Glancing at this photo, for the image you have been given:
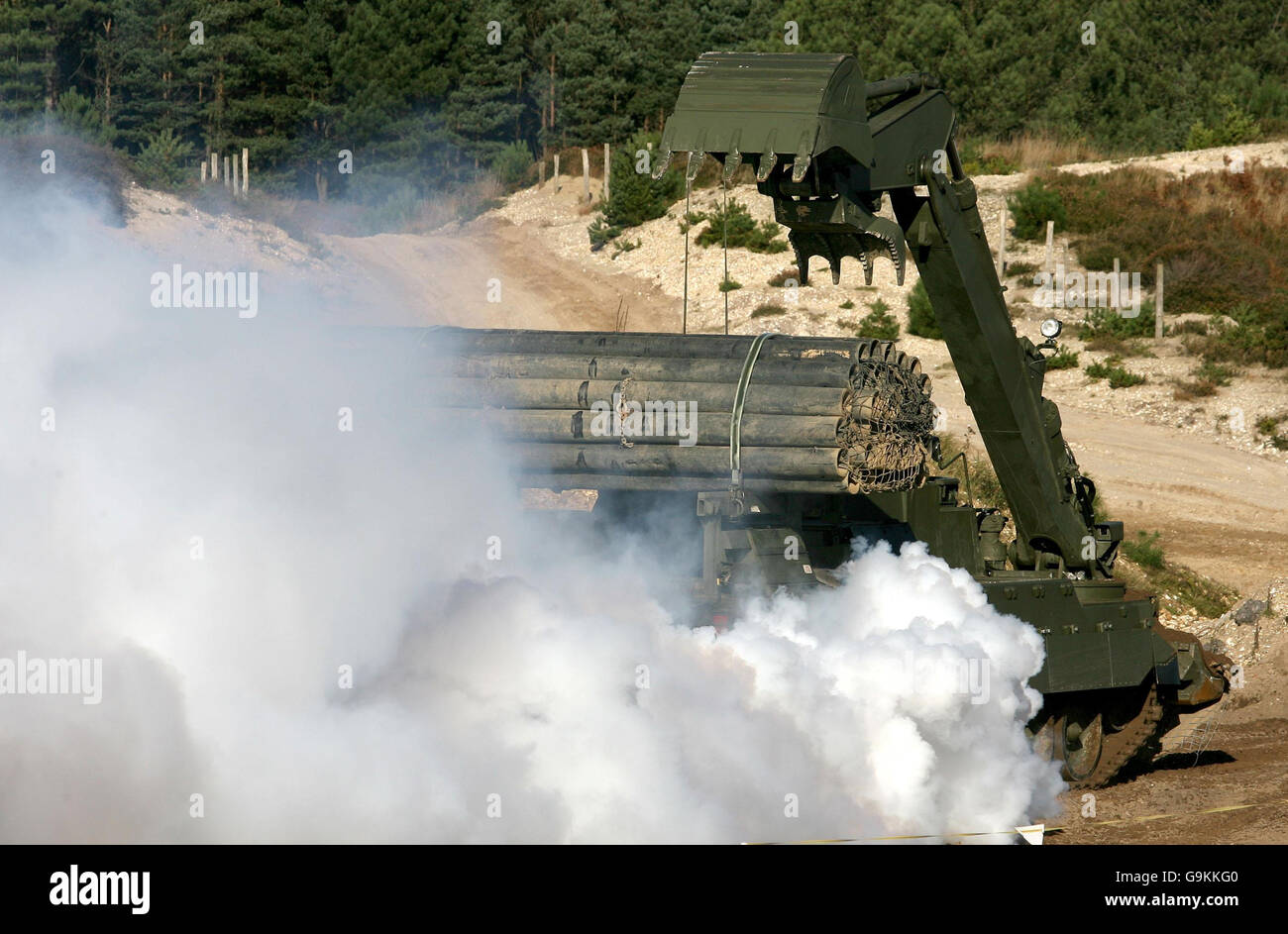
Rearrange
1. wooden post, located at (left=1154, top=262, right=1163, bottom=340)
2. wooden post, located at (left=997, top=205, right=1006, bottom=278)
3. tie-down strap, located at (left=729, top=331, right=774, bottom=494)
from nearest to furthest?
tie-down strap, located at (left=729, top=331, right=774, bottom=494) → wooden post, located at (left=1154, top=262, right=1163, bottom=340) → wooden post, located at (left=997, top=205, right=1006, bottom=278)

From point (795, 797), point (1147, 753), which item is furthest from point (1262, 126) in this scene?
point (795, 797)

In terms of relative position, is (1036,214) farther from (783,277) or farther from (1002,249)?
(783,277)

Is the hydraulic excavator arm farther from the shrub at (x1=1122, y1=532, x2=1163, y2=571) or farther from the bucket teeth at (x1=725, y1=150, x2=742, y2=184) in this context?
the shrub at (x1=1122, y1=532, x2=1163, y2=571)

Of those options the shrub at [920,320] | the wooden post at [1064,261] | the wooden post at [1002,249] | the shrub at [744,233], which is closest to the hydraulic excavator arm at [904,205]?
the shrub at [920,320]

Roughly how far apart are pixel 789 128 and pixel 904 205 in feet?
7.62

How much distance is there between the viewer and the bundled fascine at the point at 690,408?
1444cm

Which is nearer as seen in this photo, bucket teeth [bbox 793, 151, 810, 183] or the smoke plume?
the smoke plume

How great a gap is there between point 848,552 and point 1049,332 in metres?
2.66

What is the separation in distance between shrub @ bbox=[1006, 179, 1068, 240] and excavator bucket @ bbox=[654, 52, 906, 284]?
3160 cm

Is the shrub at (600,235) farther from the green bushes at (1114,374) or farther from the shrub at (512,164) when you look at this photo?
the green bushes at (1114,374)

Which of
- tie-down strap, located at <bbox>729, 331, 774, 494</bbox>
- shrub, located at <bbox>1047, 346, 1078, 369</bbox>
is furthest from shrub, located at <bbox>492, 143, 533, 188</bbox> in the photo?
tie-down strap, located at <bbox>729, 331, 774, 494</bbox>

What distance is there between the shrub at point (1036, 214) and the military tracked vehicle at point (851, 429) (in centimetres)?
2727

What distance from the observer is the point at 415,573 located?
12.3 m

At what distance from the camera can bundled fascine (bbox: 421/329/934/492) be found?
1444cm
